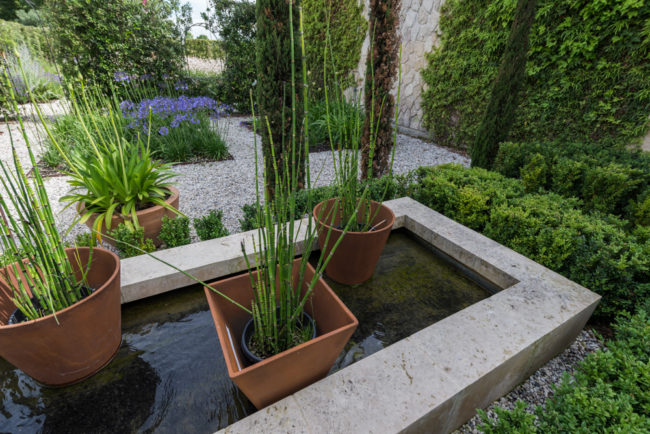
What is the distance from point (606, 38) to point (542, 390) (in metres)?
4.77

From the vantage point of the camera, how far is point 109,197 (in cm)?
219

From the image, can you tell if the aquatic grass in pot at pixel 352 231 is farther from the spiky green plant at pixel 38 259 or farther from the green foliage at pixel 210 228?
the spiky green plant at pixel 38 259

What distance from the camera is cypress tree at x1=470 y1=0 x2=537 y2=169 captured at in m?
3.68

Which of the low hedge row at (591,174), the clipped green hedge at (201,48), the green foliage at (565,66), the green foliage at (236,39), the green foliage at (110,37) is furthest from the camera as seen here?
the clipped green hedge at (201,48)

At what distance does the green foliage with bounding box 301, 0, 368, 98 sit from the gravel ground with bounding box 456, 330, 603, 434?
→ 6689 millimetres

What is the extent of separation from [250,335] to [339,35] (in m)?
8.86

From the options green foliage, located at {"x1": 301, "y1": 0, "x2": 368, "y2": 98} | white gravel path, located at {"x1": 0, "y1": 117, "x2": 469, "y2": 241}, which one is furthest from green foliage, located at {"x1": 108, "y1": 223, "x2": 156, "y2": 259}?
green foliage, located at {"x1": 301, "y1": 0, "x2": 368, "y2": 98}

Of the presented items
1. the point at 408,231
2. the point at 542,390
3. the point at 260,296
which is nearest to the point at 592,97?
the point at 408,231

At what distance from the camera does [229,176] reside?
4398 mm

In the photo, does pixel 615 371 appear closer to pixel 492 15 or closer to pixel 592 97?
pixel 592 97

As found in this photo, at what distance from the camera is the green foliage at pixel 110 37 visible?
5.04 m

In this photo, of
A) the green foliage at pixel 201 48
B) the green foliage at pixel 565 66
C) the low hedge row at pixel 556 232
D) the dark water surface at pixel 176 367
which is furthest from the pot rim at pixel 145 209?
the green foliage at pixel 201 48

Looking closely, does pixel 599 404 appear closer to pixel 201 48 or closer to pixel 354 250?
pixel 354 250

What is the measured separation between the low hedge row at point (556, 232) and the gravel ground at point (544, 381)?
274 millimetres
